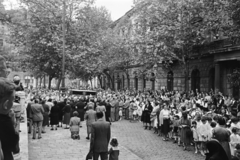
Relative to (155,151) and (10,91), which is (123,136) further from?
(10,91)

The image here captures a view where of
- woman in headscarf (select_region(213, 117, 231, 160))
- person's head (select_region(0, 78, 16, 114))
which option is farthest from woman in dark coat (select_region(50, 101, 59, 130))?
person's head (select_region(0, 78, 16, 114))

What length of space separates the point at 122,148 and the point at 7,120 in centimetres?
945

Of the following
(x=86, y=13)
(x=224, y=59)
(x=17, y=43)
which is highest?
(x=86, y=13)

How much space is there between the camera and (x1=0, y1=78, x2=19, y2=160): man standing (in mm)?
2801

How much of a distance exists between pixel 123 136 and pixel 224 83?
12.3 m

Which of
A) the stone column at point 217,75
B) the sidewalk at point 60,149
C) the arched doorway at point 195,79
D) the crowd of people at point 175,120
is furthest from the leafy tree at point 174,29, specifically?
the sidewalk at point 60,149

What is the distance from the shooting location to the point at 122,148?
1220cm

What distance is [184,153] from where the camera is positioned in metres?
12.0

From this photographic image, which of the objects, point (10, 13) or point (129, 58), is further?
point (129, 58)

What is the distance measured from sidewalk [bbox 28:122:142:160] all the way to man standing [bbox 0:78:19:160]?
7375 mm

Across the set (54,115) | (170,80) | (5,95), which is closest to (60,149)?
(54,115)

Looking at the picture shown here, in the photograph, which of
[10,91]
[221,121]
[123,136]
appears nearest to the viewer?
[10,91]

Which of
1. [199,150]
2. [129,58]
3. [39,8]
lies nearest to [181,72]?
[129,58]

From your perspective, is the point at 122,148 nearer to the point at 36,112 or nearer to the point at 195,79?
the point at 36,112
